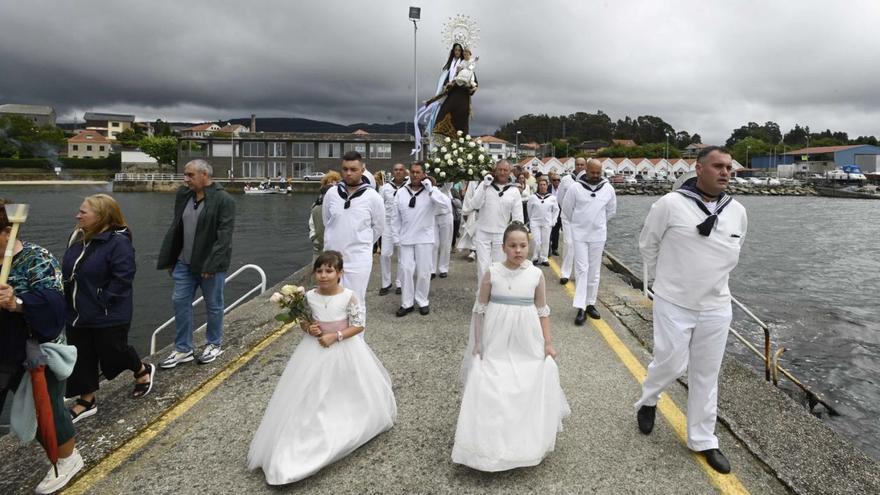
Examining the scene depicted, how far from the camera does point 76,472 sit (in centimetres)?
346

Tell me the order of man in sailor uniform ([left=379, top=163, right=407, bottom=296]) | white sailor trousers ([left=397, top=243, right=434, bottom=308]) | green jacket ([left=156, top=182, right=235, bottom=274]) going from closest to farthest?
green jacket ([left=156, top=182, right=235, bottom=274]) → white sailor trousers ([left=397, top=243, right=434, bottom=308]) → man in sailor uniform ([left=379, top=163, right=407, bottom=296])

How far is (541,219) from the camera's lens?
12.1 metres

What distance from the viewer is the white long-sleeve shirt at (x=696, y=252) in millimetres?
3764

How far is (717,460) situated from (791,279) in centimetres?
1829

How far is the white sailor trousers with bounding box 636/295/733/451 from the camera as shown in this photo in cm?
372

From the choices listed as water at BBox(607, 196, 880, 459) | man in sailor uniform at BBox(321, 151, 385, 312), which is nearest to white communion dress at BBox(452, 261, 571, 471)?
man in sailor uniform at BBox(321, 151, 385, 312)

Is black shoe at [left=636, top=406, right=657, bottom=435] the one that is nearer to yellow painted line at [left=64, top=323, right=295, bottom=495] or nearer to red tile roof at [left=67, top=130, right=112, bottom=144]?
yellow painted line at [left=64, top=323, right=295, bottom=495]

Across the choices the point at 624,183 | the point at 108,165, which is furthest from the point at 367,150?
the point at 108,165

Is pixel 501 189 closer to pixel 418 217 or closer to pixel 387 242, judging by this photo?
pixel 418 217

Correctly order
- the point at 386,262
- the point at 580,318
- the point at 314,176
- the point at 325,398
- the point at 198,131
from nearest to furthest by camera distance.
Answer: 1. the point at 325,398
2. the point at 580,318
3. the point at 386,262
4. the point at 314,176
5. the point at 198,131

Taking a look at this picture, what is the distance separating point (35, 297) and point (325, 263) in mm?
1707

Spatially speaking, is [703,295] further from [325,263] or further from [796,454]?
[325,263]

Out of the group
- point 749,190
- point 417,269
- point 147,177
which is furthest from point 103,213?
point 749,190

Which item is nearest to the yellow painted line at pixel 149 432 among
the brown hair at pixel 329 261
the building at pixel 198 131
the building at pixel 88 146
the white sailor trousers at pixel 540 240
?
the brown hair at pixel 329 261
